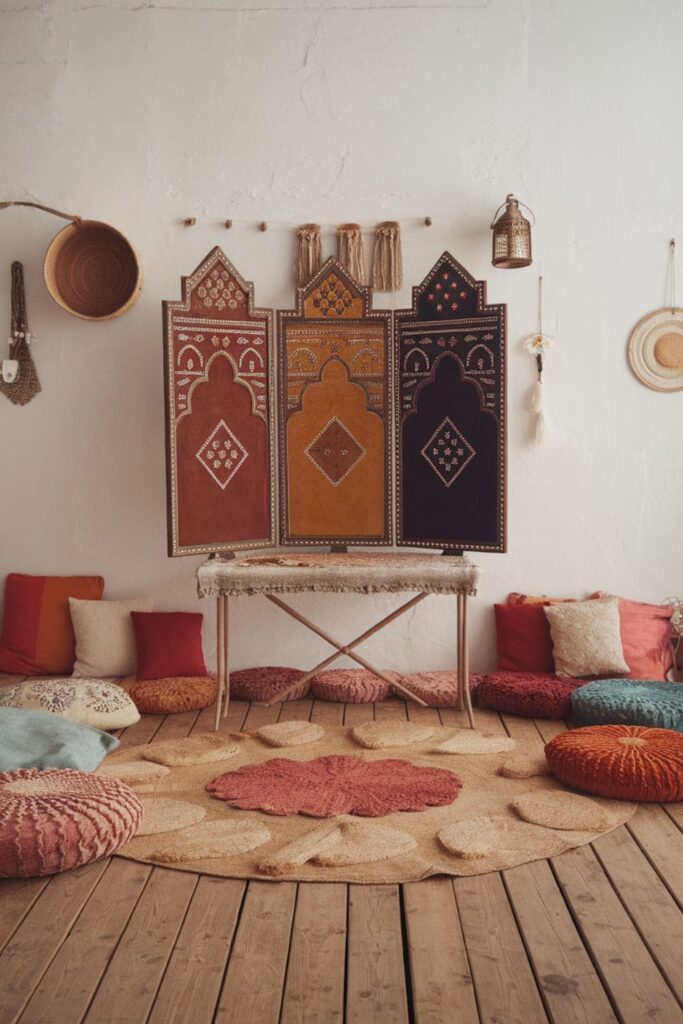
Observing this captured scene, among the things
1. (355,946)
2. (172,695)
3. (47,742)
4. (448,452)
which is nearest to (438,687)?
(448,452)

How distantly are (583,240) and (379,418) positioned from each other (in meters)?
1.35

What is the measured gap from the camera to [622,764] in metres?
3.75

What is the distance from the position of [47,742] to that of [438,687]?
184 centimetres

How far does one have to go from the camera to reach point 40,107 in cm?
543

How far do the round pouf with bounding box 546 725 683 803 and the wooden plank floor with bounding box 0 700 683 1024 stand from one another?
0.97ft

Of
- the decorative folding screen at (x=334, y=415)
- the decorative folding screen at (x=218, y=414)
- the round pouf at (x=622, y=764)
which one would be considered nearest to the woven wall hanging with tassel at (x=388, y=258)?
the decorative folding screen at (x=334, y=415)

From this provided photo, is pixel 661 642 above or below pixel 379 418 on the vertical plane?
below

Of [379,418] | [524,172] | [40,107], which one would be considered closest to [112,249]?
[40,107]

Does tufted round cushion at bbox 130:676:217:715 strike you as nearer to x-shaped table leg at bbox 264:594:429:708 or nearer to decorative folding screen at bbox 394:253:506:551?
x-shaped table leg at bbox 264:594:429:708

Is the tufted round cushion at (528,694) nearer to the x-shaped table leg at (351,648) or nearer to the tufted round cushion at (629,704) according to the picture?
the tufted round cushion at (629,704)

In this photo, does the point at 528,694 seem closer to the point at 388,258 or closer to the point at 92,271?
the point at 388,258

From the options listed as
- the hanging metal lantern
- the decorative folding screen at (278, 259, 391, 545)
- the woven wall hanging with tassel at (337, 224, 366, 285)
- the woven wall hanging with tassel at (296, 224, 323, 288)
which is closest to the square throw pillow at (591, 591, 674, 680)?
the decorative folding screen at (278, 259, 391, 545)

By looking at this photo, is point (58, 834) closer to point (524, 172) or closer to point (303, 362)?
point (303, 362)

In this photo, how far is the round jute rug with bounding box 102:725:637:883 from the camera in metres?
3.22
